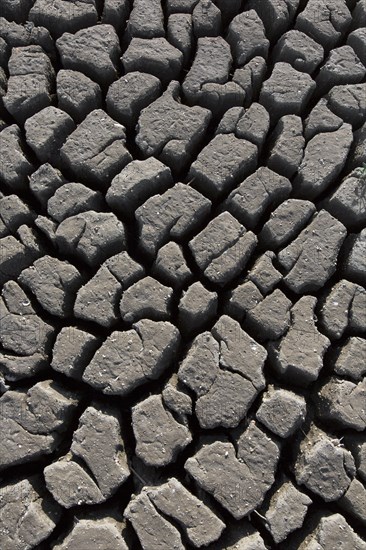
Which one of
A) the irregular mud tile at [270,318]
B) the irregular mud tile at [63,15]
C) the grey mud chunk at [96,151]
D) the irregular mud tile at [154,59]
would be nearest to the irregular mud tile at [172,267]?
the irregular mud tile at [270,318]

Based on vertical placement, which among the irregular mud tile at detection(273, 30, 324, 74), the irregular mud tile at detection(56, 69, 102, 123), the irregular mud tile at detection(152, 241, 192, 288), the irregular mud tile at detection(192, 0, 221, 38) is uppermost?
the irregular mud tile at detection(273, 30, 324, 74)

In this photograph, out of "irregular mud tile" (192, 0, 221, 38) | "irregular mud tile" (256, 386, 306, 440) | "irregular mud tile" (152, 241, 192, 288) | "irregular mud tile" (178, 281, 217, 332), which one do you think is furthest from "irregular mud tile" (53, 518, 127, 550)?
"irregular mud tile" (192, 0, 221, 38)

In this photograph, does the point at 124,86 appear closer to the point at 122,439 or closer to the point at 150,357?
the point at 150,357

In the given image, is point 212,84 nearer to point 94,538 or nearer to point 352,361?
point 352,361

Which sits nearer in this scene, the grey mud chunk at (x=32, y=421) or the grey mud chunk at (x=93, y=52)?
the grey mud chunk at (x=32, y=421)

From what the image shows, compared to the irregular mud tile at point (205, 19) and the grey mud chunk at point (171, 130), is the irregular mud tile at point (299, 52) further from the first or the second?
the grey mud chunk at point (171, 130)

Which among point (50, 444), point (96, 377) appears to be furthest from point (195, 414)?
point (50, 444)

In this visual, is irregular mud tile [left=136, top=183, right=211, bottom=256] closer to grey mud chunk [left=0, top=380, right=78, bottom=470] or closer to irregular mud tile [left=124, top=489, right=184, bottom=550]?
grey mud chunk [left=0, top=380, right=78, bottom=470]
